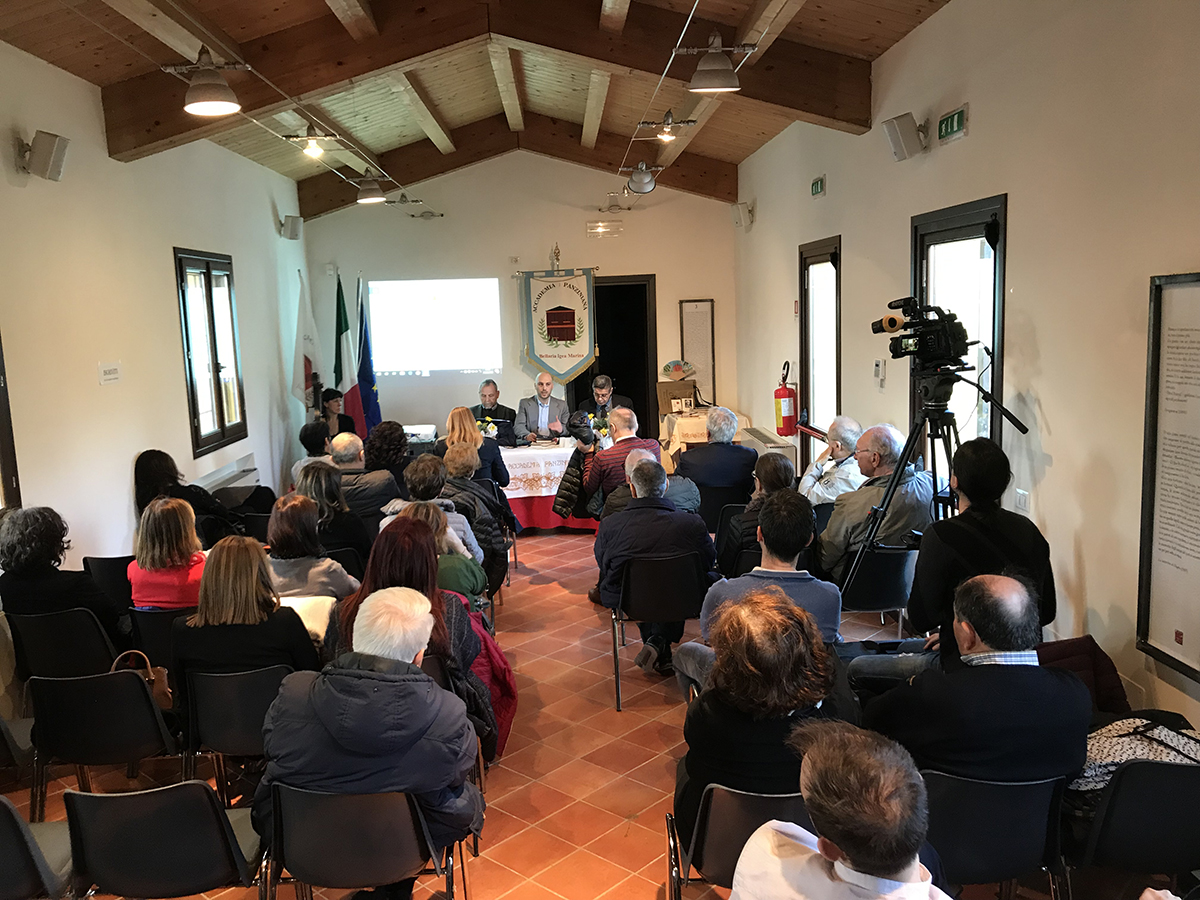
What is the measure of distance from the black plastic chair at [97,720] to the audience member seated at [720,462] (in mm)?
3343

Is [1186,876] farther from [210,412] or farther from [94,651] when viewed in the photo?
[210,412]

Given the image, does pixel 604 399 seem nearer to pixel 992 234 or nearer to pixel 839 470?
pixel 839 470

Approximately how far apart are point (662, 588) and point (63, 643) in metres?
2.29

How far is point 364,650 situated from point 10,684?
2.02 meters

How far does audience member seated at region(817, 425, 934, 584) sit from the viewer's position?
Answer: 4.16 metres

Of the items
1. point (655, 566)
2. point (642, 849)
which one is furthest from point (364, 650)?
point (655, 566)

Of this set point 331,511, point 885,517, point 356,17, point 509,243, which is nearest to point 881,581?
point 885,517

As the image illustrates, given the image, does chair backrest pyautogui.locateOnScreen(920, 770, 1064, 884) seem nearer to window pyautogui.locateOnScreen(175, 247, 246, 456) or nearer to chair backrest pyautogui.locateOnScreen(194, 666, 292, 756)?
chair backrest pyautogui.locateOnScreen(194, 666, 292, 756)

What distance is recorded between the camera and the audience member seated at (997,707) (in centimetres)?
210

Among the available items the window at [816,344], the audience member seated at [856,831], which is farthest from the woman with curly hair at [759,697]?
the window at [816,344]

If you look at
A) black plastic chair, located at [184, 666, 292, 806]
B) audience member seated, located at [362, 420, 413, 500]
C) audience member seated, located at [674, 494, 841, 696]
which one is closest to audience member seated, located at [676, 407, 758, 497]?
audience member seated, located at [362, 420, 413, 500]

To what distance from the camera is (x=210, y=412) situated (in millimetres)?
6770

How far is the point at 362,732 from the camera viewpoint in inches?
84.6

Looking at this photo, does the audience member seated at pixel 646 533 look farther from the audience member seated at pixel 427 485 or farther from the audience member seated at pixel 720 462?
the audience member seated at pixel 720 462
